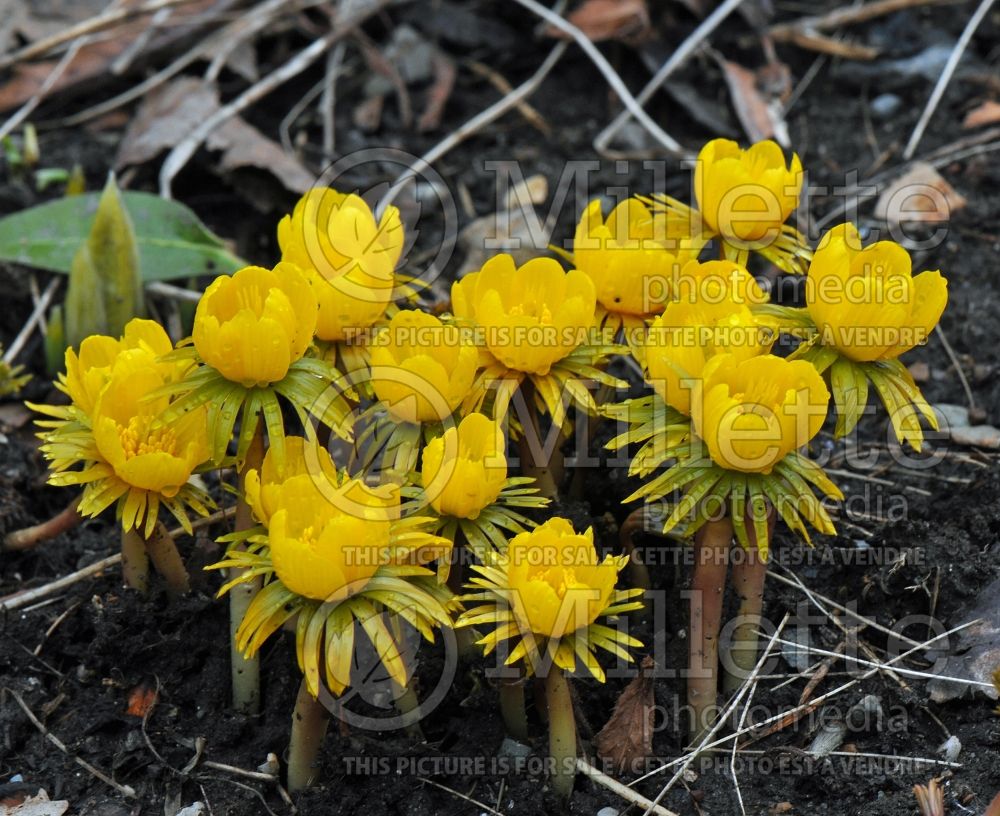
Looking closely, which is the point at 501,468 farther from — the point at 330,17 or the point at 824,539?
the point at 330,17

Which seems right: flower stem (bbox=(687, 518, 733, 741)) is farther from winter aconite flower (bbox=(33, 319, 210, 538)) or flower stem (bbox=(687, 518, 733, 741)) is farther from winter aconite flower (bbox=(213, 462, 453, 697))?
winter aconite flower (bbox=(33, 319, 210, 538))

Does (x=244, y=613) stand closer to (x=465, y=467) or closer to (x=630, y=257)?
(x=465, y=467)

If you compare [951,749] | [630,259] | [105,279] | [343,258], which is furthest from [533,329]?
[105,279]

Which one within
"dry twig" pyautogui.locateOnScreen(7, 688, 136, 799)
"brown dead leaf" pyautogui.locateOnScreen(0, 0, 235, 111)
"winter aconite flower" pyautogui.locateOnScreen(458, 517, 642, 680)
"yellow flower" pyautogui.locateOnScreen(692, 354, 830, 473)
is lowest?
"dry twig" pyautogui.locateOnScreen(7, 688, 136, 799)

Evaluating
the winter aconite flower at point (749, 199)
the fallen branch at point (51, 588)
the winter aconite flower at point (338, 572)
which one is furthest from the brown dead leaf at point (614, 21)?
the winter aconite flower at point (338, 572)

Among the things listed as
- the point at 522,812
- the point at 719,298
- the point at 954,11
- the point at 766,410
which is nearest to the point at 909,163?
the point at 954,11

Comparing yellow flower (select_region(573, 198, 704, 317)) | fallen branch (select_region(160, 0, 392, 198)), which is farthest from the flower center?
fallen branch (select_region(160, 0, 392, 198))

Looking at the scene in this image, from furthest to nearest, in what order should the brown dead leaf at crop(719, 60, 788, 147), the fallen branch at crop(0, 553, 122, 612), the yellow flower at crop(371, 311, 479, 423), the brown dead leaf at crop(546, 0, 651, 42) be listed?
the brown dead leaf at crop(546, 0, 651, 42), the brown dead leaf at crop(719, 60, 788, 147), the fallen branch at crop(0, 553, 122, 612), the yellow flower at crop(371, 311, 479, 423)
